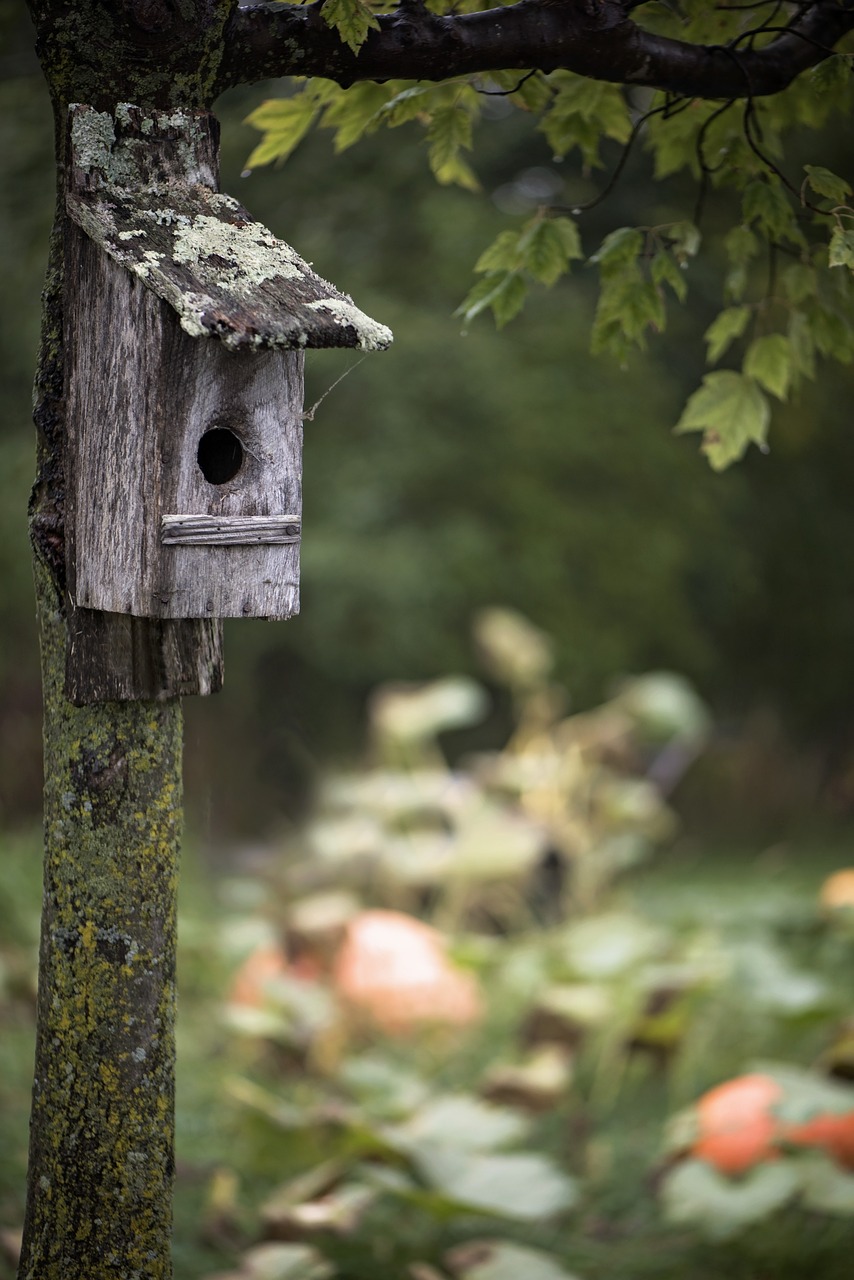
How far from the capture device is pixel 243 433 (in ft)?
5.21

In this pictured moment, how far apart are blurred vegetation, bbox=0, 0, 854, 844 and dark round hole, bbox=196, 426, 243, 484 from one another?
2.64 m

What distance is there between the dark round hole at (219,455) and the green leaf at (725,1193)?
1.69 meters

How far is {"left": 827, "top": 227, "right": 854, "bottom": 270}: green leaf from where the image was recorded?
1573mm

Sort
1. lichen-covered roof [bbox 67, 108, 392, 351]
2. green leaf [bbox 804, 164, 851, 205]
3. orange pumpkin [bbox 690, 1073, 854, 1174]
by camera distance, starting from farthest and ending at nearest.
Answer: orange pumpkin [bbox 690, 1073, 854, 1174]
green leaf [bbox 804, 164, 851, 205]
lichen-covered roof [bbox 67, 108, 392, 351]

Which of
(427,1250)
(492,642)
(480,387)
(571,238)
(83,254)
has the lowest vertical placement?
(427,1250)

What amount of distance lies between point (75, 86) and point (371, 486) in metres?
4.06

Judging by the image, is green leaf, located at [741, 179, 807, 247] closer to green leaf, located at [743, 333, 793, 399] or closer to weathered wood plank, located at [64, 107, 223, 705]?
green leaf, located at [743, 333, 793, 399]

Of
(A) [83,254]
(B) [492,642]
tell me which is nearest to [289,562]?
(A) [83,254]

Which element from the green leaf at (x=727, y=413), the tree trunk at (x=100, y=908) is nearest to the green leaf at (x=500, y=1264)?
the tree trunk at (x=100, y=908)

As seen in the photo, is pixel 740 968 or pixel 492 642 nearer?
pixel 740 968

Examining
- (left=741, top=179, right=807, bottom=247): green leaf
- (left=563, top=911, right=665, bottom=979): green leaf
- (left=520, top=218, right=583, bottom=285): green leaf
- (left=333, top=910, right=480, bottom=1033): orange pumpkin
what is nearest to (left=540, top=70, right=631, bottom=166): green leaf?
(left=520, top=218, right=583, bottom=285): green leaf

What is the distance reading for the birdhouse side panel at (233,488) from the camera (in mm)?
1525

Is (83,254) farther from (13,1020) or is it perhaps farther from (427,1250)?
(13,1020)

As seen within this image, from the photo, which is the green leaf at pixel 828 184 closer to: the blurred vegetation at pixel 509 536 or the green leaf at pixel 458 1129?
the green leaf at pixel 458 1129
